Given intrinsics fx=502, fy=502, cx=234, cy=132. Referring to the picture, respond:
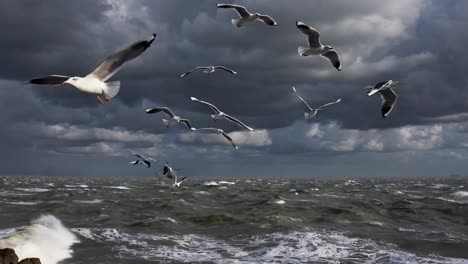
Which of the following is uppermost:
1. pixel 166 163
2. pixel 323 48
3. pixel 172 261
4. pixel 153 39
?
pixel 323 48

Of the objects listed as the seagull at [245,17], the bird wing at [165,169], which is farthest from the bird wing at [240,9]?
the bird wing at [165,169]

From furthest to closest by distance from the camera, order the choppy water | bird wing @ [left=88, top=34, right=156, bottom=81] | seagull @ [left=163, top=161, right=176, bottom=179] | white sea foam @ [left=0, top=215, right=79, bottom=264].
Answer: seagull @ [left=163, top=161, right=176, bottom=179] → the choppy water → white sea foam @ [left=0, top=215, right=79, bottom=264] → bird wing @ [left=88, top=34, right=156, bottom=81]

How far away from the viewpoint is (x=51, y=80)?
7180 millimetres

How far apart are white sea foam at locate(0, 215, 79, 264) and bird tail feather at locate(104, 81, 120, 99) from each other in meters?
8.95

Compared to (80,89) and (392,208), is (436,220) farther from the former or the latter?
(80,89)

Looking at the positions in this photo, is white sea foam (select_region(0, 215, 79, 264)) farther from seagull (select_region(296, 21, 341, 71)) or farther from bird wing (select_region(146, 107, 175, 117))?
seagull (select_region(296, 21, 341, 71))

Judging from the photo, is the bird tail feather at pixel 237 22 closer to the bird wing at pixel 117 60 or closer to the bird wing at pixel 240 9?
the bird wing at pixel 240 9

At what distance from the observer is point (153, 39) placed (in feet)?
25.5

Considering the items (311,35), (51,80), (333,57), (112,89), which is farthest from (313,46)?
(51,80)

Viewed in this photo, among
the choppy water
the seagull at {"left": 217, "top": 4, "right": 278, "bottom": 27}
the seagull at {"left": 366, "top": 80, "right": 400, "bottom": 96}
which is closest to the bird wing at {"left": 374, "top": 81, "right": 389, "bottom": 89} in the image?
the seagull at {"left": 366, "top": 80, "right": 400, "bottom": 96}

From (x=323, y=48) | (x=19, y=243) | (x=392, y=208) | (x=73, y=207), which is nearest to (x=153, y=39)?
(x=323, y=48)

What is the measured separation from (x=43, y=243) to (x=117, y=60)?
11.4 meters

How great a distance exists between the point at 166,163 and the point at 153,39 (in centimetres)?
1183

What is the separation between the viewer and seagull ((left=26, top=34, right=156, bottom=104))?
7.75m
